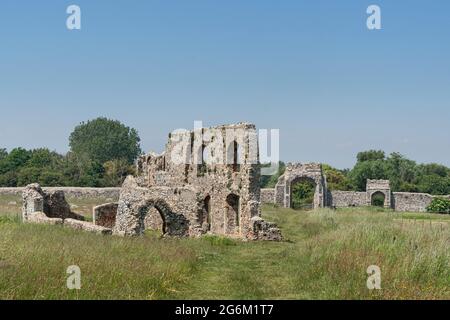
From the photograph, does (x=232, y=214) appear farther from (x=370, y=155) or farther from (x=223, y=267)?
(x=370, y=155)

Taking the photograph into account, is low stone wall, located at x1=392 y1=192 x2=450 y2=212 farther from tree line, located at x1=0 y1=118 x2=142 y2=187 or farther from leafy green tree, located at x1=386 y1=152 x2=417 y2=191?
tree line, located at x1=0 y1=118 x2=142 y2=187

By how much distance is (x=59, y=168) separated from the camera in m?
68.1

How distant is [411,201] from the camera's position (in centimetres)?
5447

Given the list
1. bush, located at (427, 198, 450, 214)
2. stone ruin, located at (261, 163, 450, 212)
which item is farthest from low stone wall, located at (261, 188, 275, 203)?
bush, located at (427, 198, 450, 214)

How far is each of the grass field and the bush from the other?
3371cm

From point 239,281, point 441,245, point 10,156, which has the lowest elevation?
point 239,281

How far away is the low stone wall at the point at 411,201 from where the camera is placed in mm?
53656

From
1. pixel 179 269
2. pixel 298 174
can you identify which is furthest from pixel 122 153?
pixel 179 269

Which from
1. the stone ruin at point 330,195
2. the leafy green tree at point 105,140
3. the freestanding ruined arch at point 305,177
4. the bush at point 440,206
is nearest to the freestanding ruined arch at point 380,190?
the stone ruin at point 330,195

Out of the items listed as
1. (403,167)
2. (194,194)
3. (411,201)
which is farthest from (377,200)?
(194,194)

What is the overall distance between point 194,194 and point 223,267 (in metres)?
8.70

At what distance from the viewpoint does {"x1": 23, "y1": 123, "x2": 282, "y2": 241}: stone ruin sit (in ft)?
74.5
